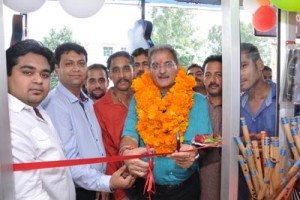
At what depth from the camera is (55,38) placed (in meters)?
2.33

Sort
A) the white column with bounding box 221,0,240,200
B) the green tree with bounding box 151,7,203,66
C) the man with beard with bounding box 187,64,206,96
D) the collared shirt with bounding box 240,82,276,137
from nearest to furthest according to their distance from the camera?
the white column with bounding box 221,0,240,200
the collared shirt with bounding box 240,82,276,137
the green tree with bounding box 151,7,203,66
the man with beard with bounding box 187,64,206,96

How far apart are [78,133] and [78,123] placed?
0.07 m

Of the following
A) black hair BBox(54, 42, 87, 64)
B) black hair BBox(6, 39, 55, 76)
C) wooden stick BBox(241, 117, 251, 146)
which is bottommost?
wooden stick BBox(241, 117, 251, 146)

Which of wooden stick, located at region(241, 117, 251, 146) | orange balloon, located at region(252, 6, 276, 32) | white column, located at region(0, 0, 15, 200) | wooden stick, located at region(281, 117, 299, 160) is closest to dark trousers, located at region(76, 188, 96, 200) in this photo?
white column, located at region(0, 0, 15, 200)

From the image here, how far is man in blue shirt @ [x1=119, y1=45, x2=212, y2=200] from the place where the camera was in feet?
6.76

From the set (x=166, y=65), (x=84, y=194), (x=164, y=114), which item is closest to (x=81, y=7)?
(x=166, y=65)

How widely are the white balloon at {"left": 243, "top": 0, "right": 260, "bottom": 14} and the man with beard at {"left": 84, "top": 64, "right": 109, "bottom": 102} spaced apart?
4.22ft

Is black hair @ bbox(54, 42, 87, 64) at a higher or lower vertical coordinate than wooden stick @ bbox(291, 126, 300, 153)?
higher

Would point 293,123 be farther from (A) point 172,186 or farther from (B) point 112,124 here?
(B) point 112,124

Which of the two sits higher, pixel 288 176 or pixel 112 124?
pixel 112 124

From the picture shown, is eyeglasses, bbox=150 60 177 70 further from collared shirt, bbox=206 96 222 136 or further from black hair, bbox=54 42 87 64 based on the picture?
black hair, bbox=54 42 87 64

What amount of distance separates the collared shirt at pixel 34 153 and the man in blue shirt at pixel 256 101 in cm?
117

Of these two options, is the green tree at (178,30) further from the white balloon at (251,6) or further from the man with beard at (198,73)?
the white balloon at (251,6)

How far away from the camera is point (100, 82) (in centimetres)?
282
